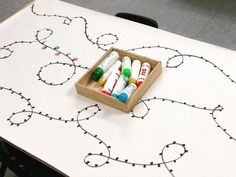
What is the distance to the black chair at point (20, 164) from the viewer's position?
1.29m

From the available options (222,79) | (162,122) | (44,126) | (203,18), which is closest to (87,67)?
(44,126)

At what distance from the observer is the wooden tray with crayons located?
1244 mm

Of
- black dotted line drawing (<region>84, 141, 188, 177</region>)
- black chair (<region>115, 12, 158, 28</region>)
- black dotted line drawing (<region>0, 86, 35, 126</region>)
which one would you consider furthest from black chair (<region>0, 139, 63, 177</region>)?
black chair (<region>115, 12, 158, 28</region>)

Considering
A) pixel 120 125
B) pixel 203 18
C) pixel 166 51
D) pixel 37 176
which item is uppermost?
pixel 166 51

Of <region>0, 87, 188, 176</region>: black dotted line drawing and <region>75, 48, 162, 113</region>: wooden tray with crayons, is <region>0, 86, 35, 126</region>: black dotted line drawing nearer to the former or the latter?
<region>0, 87, 188, 176</region>: black dotted line drawing

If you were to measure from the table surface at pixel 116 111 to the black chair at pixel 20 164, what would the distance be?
93mm

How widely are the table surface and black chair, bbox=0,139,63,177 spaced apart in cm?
9

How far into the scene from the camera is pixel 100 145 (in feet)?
3.80

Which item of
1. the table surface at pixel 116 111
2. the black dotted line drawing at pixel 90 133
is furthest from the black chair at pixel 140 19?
the black dotted line drawing at pixel 90 133

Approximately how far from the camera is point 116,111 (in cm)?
126

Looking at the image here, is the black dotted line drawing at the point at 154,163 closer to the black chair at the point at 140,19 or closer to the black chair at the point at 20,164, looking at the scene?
the black chair at the point at 20,164

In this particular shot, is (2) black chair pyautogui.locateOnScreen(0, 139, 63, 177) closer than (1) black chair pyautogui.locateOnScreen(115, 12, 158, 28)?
Yes

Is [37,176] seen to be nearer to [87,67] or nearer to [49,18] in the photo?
[87,67]

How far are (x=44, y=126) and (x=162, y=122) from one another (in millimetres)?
422
